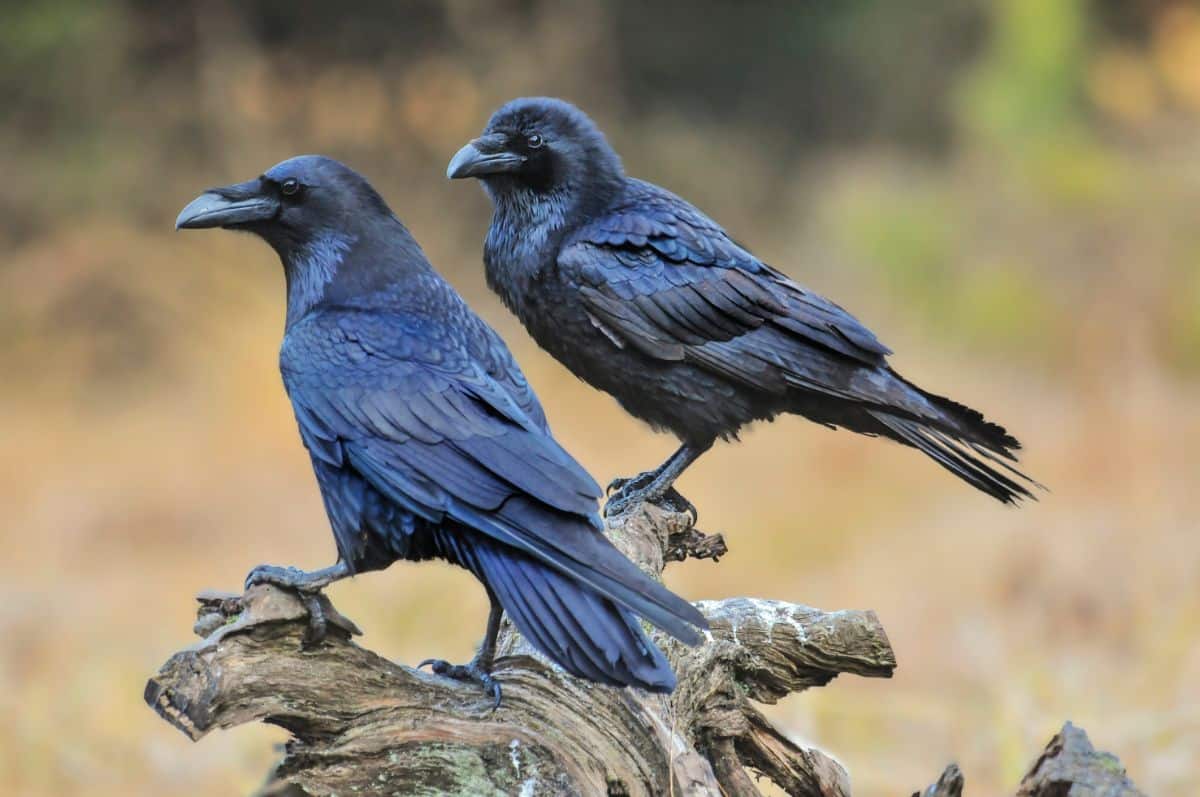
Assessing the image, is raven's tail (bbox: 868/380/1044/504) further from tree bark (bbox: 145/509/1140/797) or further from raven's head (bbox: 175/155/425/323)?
raven's head (bbox: 175/155/425/323)

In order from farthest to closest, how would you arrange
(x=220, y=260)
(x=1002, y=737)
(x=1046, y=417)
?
1. (x=220, y=260)
2. (x=1046, y=417)
3. (x=1002, y=737)

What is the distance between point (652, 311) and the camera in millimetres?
4473

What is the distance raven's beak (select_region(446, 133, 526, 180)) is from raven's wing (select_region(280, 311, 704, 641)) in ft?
2.55

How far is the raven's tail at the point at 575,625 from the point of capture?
10.1 feet

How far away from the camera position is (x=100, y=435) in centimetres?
1180

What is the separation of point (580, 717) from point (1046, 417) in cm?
761

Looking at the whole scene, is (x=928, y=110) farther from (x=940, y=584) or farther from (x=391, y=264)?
(x=391, y=264)

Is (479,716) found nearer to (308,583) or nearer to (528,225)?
(308,583)

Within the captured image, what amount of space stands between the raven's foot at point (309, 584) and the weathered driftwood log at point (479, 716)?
21 millimetres

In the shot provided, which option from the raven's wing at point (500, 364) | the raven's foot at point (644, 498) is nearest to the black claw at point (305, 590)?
the raven's wing at point (500, 364)

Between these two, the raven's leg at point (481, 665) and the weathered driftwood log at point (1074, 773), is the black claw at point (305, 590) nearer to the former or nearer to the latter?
the raven's leg at point (481, 665)

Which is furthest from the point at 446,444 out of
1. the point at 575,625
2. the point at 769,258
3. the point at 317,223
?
the point at 769,258

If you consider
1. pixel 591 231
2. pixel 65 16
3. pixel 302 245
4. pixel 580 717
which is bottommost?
pixel 580 717

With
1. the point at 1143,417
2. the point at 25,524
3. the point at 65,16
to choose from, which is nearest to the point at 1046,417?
the point at 1143,417
